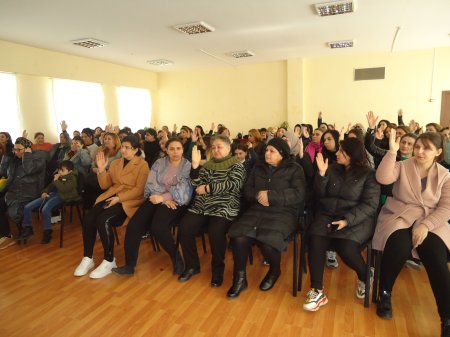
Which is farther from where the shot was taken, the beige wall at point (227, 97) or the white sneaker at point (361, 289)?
the beige wall at point (227, 97)

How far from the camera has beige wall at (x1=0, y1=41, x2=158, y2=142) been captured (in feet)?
20.9

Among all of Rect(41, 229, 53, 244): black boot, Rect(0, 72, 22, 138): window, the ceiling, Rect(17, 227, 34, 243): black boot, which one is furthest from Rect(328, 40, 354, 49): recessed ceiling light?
Rect(0, 72, 22, 138): window

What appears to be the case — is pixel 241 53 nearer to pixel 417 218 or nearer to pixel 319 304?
pixel 417 218

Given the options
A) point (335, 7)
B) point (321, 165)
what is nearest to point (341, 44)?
point (335, 7)

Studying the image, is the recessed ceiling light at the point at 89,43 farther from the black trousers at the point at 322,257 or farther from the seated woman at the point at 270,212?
the black trousers at the point at 322,257

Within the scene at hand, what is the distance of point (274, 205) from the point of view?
254 centimetres

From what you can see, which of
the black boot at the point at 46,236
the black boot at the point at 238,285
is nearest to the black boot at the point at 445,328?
the black boot at the point at 238,285

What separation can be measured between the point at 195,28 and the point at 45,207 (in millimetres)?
3819

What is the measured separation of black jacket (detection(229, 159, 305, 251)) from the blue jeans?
239cm

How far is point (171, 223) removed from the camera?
9.18 feet

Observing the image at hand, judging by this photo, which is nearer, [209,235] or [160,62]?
[209,235]

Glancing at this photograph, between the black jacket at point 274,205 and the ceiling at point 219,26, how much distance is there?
9.56ft

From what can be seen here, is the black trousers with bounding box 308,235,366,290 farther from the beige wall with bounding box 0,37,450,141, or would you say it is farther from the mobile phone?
the beige wall with bounding box 0,37,450,141

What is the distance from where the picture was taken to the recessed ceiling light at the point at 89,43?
616 centimetres
